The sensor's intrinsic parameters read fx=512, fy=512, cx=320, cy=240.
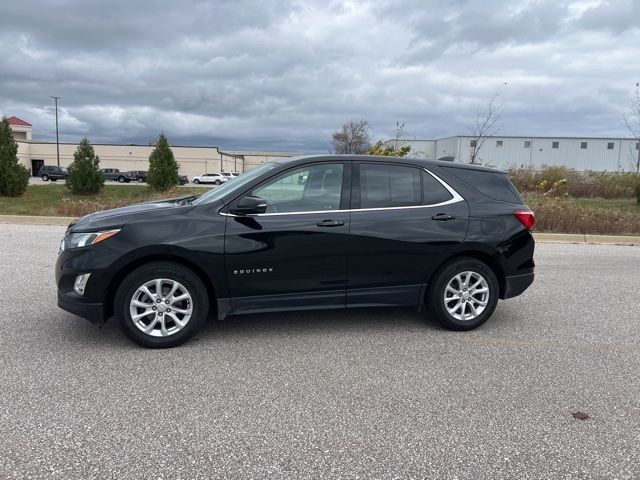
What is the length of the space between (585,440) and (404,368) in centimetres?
141

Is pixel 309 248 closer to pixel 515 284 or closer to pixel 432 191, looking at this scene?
pixel 432 191

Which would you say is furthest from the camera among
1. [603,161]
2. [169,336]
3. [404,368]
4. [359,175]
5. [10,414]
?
[603,161]

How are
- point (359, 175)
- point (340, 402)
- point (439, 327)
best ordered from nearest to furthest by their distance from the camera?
point (340, 402) → point (359, 175) → point (439, 327)

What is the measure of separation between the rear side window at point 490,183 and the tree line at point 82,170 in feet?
73.3

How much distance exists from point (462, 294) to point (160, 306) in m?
2.86

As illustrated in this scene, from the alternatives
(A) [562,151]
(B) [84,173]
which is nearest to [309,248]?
(B) [84,173]

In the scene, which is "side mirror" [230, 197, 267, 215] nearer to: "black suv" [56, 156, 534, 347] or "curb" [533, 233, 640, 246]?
"black suv" [56, 156, 534, 347]

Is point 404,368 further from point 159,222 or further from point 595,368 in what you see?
point 159,222

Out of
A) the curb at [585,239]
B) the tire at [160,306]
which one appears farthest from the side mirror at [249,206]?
the curb at [585,239]

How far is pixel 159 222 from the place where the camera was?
4.35 metres

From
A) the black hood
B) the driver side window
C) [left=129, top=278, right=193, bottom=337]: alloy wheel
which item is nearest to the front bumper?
[left=129, top=278, right=193, bottom=337]: alloy wheel

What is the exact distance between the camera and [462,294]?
5.07 metres

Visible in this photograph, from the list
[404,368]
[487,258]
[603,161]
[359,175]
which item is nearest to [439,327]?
[487,258]

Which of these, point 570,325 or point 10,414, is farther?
point 570,325
